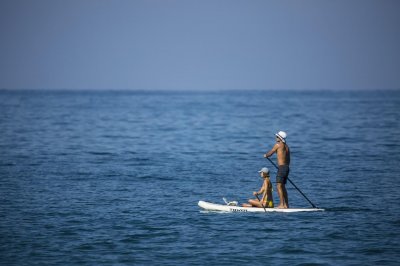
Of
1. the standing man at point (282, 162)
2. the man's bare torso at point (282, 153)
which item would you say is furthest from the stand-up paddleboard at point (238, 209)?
the man's bare torso at point (282, 153)

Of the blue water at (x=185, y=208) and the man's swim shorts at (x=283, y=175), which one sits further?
the man's swim shorts at (x=283, y=175)

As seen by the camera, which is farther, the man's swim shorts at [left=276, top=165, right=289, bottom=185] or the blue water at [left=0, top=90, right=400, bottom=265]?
the man's swim shorts at [left=276, top=165, right=289, bottom=185]

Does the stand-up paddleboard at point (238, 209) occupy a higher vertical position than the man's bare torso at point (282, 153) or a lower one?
lower

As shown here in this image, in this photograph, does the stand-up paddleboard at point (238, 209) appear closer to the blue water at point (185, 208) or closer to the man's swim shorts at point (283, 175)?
the blue water at point (185, 208)

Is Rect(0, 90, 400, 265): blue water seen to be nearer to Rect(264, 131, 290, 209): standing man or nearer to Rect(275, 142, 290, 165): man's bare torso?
Rect(264, 131, 290, 209): standing man

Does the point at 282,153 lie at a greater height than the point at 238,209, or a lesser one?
greater

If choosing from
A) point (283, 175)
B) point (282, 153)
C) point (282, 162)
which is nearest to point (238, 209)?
point (283, 175)

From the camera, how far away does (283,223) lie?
22.0 metres

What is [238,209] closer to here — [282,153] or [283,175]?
[283,175]

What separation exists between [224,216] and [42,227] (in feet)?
18.2

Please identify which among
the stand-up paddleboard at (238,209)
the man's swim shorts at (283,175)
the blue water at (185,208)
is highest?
the man's swim shorts at (283,175)

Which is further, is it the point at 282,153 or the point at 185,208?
the point at 185,208

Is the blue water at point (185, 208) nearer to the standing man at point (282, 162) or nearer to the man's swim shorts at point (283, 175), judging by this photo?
the standing man at point (282, 162)

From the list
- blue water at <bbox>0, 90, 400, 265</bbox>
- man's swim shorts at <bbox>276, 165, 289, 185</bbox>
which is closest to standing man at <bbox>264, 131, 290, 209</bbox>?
man's swim shorts at <bbox>276, 165, 289, 185</bbox>
